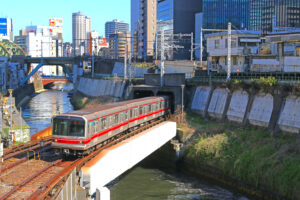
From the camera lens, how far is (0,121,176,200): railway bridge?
1667 centimetres

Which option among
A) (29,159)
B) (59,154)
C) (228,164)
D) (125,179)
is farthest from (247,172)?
(29,159)

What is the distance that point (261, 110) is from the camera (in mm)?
31328

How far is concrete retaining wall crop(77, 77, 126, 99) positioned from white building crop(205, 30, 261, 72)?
13.6 metres

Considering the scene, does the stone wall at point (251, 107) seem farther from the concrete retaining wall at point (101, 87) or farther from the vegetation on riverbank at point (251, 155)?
the concrete retaining wall at point (101, 87)

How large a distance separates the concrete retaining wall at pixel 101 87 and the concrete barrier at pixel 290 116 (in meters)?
30.2

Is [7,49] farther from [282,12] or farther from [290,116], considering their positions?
[290,116]

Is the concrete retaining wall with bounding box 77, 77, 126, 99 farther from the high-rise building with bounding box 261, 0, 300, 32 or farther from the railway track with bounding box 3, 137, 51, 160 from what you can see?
the high-rise building with bounding box 261, 0, 300, 32

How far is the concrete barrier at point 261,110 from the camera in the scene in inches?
1200

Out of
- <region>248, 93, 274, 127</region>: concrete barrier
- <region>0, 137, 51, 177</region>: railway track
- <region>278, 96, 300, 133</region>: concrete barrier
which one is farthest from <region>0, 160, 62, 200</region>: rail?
<region>248, 93, 274, 127</region>: concrete barrier

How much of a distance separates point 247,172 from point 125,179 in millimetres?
8603

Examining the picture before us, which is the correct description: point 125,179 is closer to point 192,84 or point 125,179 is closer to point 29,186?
point 29,186

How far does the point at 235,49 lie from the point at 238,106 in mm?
16545

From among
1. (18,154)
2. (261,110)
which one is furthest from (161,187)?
(261,110)

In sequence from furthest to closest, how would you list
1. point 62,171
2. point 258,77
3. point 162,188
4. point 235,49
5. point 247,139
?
point 235,49 < point 258,77 < point 247,139 < point 162,188 < point 62,171
